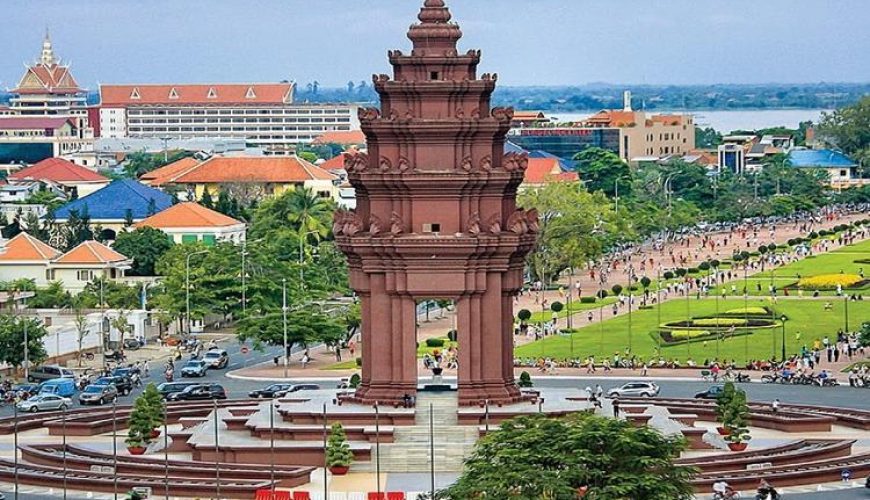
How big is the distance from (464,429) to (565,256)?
7589 centimetres

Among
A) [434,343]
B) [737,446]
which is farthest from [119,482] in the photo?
[434,343]

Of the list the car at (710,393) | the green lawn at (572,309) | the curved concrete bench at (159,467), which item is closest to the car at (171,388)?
the curved concrete bench at (159,467)

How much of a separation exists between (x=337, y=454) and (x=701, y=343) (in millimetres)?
46781

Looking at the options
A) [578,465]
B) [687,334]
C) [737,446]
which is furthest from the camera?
[687,334]

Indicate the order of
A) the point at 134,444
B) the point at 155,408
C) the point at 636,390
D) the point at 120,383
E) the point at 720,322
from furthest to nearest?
the point at 720,322 < the point at 120,383 < the point at 636,390 < the point at 155,408 < the point at 134,444

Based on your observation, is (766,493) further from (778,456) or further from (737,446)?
(737,446)

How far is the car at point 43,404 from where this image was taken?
100812 millimetres

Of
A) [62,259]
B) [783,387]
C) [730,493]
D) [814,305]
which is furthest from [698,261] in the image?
[730,493]

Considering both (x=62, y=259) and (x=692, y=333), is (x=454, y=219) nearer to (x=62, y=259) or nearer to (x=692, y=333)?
(x=692, y=333)

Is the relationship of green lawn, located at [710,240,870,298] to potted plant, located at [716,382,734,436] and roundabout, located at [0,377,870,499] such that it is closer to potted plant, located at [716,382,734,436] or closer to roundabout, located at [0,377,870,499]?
roundabout, located at [0,377,870,499]

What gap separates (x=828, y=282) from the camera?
492 ft

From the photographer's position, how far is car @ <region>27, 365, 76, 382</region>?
11269cm

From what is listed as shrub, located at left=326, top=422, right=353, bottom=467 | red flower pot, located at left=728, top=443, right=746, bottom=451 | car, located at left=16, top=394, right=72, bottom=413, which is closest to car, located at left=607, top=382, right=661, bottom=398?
red flower pot, located at left=728, top=443, right=746, bottom=451

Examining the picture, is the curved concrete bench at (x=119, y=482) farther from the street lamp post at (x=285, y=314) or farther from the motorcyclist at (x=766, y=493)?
the street lamp post at (x=285, y=314)
